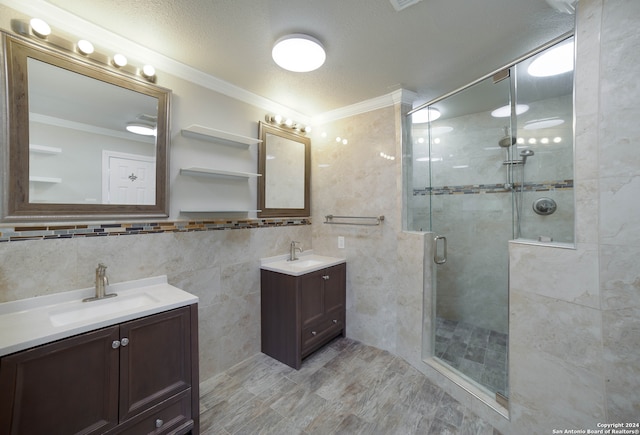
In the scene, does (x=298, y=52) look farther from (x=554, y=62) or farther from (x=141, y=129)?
(x=554, y=62)

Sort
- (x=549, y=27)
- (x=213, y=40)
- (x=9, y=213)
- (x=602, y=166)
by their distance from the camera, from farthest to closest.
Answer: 1. (x=213, y=40)
2. (x=549, y=27)
3. (x=9, y=213)
4. (x=602, y=166)

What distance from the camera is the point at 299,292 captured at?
2160 millimetres

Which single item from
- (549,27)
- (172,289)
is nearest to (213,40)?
(172,289)

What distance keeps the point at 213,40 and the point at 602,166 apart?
2283 mm

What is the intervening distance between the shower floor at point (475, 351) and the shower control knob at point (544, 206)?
1146mm

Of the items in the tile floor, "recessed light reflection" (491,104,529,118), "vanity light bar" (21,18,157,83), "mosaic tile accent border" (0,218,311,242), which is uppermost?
"vanity light bar" (21,18,157,83)

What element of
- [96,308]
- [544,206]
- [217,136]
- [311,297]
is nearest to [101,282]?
[96,308]

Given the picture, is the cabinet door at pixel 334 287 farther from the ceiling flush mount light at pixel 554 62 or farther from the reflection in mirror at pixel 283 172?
the ceiling flush mount light at pixel 554 62

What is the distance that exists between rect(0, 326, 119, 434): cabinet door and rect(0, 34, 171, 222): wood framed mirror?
2.48ft

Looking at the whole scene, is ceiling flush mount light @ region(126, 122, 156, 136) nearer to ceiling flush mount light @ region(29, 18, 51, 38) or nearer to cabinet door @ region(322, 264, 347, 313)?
ceiling flush mount light @ region(29, 18, 51, 38)

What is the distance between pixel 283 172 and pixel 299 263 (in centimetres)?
100

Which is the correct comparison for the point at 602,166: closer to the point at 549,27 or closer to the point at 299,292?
the point at 549,27

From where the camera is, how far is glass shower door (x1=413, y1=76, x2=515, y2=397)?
240 centimetres

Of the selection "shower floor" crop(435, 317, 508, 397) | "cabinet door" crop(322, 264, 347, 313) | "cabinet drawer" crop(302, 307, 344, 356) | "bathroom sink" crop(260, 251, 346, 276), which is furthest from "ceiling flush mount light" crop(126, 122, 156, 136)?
"shower floor" crop(435, 317, 508, 397)
